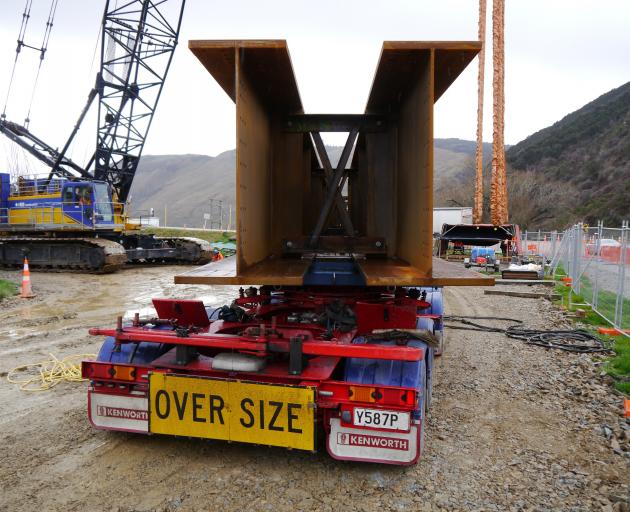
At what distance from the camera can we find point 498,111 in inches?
839

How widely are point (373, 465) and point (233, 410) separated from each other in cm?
104

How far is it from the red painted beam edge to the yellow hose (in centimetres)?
196

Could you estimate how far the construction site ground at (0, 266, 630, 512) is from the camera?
292 centimetres

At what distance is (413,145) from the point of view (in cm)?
407

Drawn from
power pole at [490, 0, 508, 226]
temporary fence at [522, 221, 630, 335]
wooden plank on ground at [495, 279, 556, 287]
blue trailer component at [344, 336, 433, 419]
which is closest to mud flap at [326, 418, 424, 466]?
blue trailer component at [344, 336, 433, 419]

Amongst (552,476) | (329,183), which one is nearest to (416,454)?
(552,476)

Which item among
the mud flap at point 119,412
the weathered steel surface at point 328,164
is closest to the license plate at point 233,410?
the mud flap at point 119,412

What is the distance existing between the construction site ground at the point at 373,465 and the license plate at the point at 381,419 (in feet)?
1.25

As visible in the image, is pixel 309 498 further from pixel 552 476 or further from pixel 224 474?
pixel 552 476

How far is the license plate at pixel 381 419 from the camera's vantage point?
10.0 ft

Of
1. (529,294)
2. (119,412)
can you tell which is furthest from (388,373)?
(529,294)

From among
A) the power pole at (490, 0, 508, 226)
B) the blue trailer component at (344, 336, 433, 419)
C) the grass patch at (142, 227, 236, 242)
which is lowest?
the blue trailer component at (344, 336, 433, 419)

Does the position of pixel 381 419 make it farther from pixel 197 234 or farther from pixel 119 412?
pixel 197 234

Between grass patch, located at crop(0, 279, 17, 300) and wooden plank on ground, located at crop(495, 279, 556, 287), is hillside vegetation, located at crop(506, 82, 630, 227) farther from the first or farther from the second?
grass patch, located at crop(0, 279, 17, 300)
